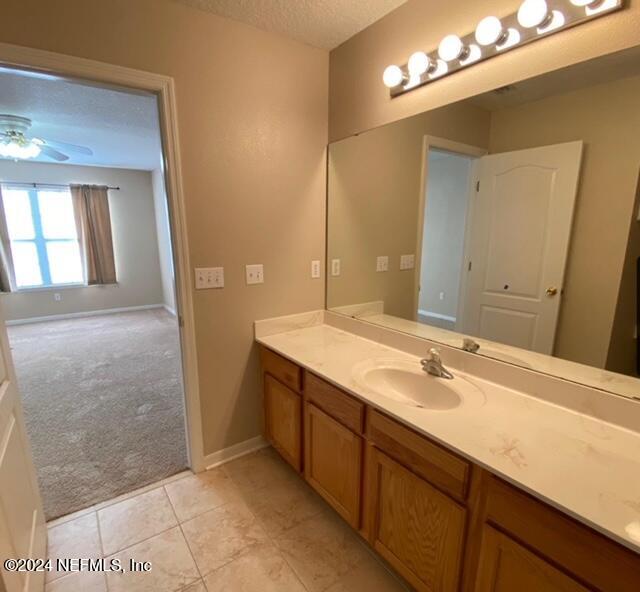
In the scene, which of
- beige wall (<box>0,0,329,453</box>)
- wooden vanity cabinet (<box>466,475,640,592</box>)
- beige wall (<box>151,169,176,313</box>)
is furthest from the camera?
beige wall (<box>151,169,176,313</box>)

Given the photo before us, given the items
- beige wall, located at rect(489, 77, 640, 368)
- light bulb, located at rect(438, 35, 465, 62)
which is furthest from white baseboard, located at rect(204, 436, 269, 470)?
light bulb, located at rect(438, 35, 465, 62)

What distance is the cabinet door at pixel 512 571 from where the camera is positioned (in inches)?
33.0

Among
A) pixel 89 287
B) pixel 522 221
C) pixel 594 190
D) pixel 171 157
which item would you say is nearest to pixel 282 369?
pixel 171 157

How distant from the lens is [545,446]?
101 centimetres

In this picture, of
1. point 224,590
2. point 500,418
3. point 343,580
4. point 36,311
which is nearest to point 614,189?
point 500,418

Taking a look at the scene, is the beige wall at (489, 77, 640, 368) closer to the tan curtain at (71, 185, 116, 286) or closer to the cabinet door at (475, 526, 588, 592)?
the cabinet door at (475, 526, 588, 592)

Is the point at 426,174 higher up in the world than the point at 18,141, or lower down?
lower down

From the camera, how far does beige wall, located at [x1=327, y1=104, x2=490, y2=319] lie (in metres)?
1.81

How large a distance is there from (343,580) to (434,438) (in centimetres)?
87

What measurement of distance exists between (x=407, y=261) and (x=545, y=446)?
1.15 metres

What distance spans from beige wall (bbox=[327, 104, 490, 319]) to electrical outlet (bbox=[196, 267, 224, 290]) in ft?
2.42

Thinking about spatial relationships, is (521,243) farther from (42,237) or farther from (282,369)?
(42,237)

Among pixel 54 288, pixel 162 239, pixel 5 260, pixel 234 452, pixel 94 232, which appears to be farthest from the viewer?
pixel 162 239

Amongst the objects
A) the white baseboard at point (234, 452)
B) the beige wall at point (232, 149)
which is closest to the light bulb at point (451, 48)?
the beige wall at point (232, 149)
